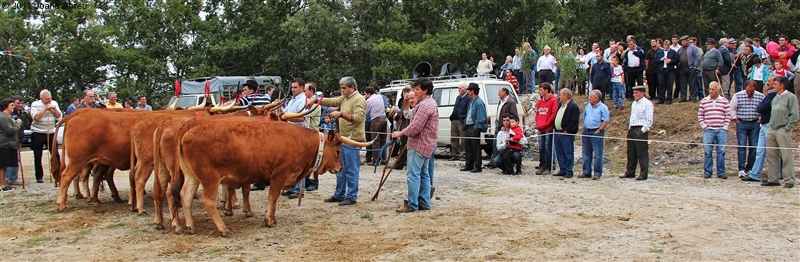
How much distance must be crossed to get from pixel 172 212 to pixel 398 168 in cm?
736

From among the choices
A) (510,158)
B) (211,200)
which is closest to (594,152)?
(510,158)

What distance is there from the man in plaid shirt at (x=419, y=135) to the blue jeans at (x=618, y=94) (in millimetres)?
11012

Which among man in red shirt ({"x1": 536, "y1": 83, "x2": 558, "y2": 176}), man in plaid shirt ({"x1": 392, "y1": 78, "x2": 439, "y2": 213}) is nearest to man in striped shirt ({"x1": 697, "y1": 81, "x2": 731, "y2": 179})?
man in red shirt ({"x1": 536, "y1": 83, "x2": 558, "y2": 176})

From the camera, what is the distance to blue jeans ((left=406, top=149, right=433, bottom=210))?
9148 mm

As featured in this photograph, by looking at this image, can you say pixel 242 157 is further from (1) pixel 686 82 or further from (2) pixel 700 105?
(1) pixel 686 82

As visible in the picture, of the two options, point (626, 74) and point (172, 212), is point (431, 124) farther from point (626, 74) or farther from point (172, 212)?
point (626, 74)

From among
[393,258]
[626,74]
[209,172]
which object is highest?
[626,74]

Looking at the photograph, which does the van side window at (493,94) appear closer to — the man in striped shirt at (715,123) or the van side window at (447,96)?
the van side window at (447,96)

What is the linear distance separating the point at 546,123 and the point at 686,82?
6.60 m

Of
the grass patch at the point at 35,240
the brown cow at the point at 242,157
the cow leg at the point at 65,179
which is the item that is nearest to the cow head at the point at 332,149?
the brown cow at the point at 242,157

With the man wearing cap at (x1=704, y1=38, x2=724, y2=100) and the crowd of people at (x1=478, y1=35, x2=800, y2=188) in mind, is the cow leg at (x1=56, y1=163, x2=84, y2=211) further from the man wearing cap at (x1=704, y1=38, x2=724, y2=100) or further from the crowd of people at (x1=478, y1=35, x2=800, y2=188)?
the man wearing cap at (x1=704, y1=38, x2=724, y2=100)

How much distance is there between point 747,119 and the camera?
12.2 m

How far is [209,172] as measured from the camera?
7.66m

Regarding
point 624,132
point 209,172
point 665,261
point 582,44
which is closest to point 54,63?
point 582,44
